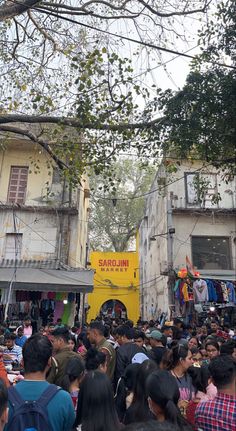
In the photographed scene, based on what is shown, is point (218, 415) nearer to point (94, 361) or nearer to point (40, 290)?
Result: point (94, 361)

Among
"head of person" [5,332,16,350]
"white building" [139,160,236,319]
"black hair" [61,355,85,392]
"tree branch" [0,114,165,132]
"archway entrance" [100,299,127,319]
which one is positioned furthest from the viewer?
"archway entrance" [100,299,127,319]

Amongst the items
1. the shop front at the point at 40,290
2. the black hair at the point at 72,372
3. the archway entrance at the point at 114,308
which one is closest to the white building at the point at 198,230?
the shop front at the point at 40,290

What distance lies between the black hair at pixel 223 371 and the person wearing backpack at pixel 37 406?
4.09 ft

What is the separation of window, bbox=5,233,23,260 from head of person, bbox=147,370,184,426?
14.0 meters

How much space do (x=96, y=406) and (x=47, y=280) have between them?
9753 millimetres

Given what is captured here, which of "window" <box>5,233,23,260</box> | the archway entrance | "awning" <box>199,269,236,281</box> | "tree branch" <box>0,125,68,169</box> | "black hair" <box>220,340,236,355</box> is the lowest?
"black hair" <box>220,340,236,355</box>

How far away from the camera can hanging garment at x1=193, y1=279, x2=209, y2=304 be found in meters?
13.2

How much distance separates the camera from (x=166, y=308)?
58.0 ft

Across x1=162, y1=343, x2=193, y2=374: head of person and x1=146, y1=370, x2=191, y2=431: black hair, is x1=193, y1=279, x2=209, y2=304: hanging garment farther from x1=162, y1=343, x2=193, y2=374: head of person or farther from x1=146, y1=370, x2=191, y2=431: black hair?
x1=146, y1=370, x2=191, y2=431: black hair

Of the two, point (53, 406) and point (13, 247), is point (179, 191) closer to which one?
point (13, 247)

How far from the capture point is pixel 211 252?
1712 cm

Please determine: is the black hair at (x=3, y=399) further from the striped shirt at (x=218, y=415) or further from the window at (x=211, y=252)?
the window at (x=211, y=252)

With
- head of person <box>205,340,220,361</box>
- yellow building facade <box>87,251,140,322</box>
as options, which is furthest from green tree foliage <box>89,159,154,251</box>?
head of person <box>205,340,220,361</box>

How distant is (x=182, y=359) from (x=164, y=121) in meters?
5.33
